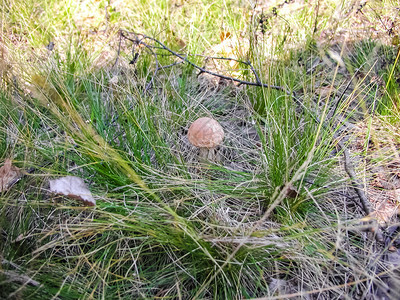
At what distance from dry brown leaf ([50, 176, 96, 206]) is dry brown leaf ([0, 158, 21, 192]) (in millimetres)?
310

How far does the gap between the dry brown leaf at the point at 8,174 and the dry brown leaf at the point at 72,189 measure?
31cm

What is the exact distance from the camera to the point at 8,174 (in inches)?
61.2

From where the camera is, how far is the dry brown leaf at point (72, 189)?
1.37 m

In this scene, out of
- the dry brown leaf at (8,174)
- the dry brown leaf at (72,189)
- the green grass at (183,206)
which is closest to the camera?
the green grass at (183,206)

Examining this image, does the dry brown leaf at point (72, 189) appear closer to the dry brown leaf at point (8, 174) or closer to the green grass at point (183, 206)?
the green grass at point (183, 206)

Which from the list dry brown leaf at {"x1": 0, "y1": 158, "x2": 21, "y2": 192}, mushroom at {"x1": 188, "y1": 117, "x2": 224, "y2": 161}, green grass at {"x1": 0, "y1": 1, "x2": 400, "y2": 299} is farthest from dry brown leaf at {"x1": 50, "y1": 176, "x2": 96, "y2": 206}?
mushroom at {"x1": 188, "y1": 117, "x2": 224, "y2": 161}

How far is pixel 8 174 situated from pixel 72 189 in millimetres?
417

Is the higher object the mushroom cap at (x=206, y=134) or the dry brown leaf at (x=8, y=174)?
the mushroom cap at (x=206, y=134)

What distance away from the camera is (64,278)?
125 centimetres

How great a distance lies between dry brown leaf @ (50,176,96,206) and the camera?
137 cm

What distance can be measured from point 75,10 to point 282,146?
3.20 metres

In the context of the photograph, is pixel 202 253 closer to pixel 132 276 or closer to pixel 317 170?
pixel 132 276

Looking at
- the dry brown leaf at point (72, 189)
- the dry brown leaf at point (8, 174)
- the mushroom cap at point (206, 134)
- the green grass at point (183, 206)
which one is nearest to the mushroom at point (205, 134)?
the mushroom cap at point (206, 134)

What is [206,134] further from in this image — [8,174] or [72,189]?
[8,174]
